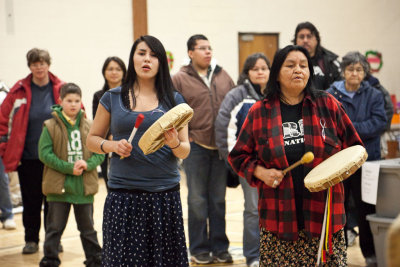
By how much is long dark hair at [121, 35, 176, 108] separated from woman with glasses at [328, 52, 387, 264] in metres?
2.01

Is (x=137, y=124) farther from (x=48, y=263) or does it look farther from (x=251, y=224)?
(x=48, y=263)

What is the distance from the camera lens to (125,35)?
388 inches

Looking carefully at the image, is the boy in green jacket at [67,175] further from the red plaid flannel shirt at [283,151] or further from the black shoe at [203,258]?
the red plaid flannel shirt at [283,151]

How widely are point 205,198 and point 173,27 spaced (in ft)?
19.7

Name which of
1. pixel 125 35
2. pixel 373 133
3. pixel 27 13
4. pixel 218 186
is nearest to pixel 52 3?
pixel 27 13

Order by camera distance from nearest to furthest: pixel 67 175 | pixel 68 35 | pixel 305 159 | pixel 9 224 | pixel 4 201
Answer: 1. pixel 305 159
2. pixel 67 175
3. pixel 9 224
4. pixel 4 201
5. pixel 68 35

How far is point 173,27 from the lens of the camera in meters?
10.2

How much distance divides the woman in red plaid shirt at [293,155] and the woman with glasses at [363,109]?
1712 millimetres

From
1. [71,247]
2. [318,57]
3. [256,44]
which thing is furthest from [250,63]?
[256,44]

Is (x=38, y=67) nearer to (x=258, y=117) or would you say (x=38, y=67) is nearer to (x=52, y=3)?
(x=258, y=117)

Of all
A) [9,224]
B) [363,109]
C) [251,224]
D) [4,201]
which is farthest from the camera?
[4,201]

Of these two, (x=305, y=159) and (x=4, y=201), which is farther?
(x=4, y=201)

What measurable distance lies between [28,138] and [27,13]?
14.6 ft

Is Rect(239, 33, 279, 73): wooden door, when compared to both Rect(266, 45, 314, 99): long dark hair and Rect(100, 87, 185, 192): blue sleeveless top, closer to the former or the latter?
Rect(266, 45, 314, 99): long dark hair
